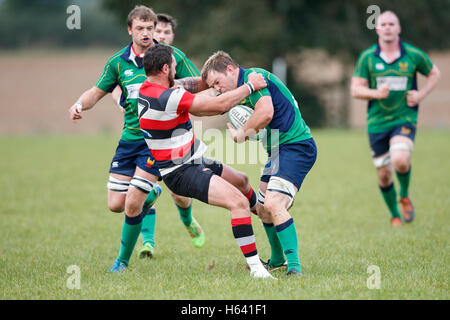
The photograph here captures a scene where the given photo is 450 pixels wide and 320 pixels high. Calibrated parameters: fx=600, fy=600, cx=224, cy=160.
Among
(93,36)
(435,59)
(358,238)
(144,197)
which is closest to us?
(144,197)

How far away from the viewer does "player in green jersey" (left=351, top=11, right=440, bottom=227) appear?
27.4 feet

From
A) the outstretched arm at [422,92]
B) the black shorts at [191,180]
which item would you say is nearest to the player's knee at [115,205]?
the black shorts at [191,180]

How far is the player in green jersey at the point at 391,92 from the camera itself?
836cm

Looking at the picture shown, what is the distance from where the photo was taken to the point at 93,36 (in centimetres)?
5859

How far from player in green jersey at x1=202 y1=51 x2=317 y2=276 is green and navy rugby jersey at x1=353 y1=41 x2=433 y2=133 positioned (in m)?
2.98

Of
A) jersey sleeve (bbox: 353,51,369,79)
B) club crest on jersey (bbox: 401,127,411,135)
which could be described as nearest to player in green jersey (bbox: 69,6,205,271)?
jersey sleeve (bbox: 353,51,369,79)

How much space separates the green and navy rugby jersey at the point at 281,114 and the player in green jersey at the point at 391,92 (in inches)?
112

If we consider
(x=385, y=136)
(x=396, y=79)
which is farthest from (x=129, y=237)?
(x=396, y=79)

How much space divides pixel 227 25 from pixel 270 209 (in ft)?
67.9

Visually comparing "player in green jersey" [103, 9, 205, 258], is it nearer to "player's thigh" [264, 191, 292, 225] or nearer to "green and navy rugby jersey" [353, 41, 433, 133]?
"player's thigh" [264, 191, 292, 225]

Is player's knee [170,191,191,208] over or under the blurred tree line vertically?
under

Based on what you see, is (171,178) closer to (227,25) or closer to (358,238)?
(358,238)

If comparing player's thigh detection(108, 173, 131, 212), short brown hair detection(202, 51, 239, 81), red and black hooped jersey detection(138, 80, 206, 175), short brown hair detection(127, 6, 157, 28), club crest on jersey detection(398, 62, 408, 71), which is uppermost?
short brown hair detection(127, 6, 157, 28)

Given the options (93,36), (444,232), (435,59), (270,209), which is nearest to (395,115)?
(444,232)
